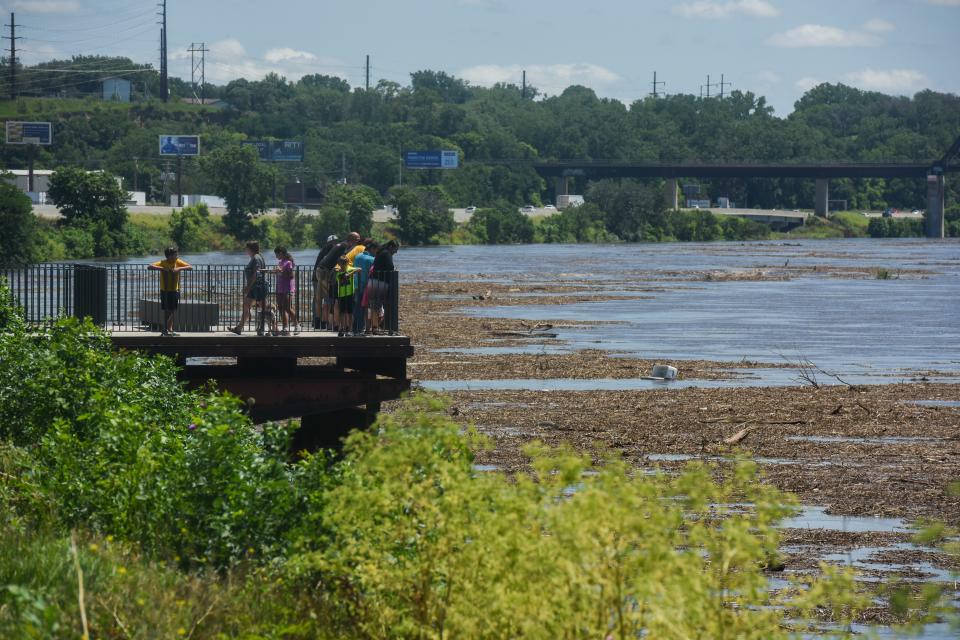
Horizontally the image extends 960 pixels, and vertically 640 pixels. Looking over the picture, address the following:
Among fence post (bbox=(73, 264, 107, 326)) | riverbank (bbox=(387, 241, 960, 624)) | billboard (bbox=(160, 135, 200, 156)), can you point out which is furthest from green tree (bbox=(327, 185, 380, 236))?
fence post (bbox=(73, 264, 107, 326))

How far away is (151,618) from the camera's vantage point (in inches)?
452

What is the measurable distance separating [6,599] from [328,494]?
2438mm

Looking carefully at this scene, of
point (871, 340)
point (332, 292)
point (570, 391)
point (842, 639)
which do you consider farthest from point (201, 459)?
point (871, 340)

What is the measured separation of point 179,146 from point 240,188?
123 feet

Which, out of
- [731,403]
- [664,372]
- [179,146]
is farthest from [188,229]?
[731,403]

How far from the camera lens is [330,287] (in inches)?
1013

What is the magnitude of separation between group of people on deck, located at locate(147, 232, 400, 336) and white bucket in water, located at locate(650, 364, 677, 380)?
1313 cm

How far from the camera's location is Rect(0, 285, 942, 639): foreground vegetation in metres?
9.97

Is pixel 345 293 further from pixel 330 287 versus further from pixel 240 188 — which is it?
pixel 240 188

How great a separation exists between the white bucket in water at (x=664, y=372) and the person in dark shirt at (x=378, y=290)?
1343 centimetres

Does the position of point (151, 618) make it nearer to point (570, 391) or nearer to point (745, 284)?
point (570, 391)

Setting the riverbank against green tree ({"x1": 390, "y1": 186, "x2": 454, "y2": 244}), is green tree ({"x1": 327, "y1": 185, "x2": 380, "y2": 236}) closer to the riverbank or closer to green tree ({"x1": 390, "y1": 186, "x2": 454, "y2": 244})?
green tree ({"x1": 390, "y1": 186, "x2": 454, "y2": 244})

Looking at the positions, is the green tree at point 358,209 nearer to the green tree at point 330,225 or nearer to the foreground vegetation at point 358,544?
the green tree at point 330,225

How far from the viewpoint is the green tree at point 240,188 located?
15325cm
